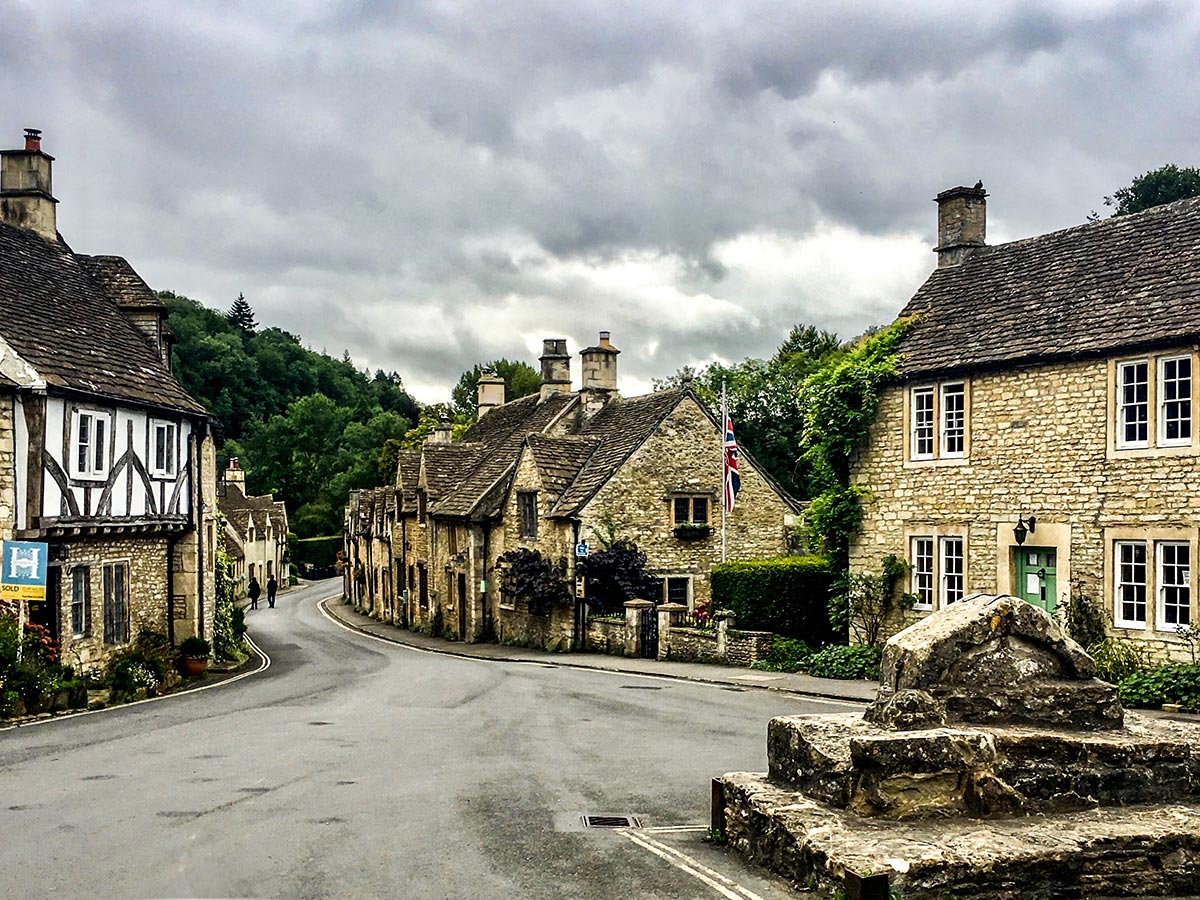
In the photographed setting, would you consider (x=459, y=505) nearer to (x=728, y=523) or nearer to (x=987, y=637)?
(x=728, y=523)

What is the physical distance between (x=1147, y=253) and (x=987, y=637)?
16457mm

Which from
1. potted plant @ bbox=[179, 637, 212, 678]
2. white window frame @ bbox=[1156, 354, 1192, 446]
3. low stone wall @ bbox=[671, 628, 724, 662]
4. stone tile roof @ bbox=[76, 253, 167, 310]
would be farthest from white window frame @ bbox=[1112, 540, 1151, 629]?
stone tile roof @ bbox=[76, 253, 167, 310]

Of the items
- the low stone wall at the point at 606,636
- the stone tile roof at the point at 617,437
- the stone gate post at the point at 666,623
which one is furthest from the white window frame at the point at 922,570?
the stone tile roof at the point at 617,437

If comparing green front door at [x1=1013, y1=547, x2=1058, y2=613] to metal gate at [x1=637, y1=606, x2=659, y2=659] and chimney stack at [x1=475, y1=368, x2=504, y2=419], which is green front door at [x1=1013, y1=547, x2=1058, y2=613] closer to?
metal gate at [x1=637, y1=606, x2=659, y2=659]

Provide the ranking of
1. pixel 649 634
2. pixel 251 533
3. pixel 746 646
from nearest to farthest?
pixel 746 646 → pixel 649 634 → pixel 251 533

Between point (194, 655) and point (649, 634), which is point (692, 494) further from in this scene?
point (194, 655)

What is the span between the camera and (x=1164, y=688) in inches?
779

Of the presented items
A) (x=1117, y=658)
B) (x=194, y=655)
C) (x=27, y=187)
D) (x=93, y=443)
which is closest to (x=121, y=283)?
(x=27, y=187)

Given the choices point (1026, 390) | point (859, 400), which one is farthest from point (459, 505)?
point (1026, 390)

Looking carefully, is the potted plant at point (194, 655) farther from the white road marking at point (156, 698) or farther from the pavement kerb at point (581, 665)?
the pavement kerb at point (581, 665)

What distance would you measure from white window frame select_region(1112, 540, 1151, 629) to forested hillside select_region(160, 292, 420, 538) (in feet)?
258

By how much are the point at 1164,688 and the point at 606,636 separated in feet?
54.3

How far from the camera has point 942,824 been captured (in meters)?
9.08

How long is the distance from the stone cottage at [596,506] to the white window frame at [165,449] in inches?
452
